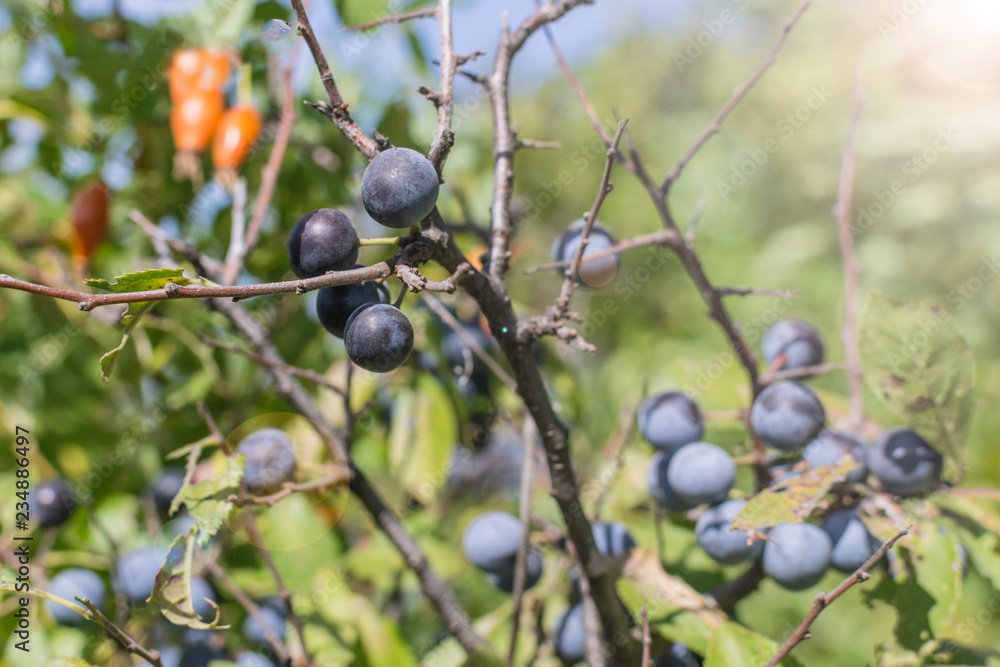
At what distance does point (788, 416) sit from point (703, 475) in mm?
175

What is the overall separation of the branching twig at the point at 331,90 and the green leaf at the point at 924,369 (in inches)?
36.2

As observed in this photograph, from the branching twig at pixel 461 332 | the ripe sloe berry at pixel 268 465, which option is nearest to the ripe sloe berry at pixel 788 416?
the branching twig at pixel 461 332

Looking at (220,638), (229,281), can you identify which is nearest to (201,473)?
(220,638)

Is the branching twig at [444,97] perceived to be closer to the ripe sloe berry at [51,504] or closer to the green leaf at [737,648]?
the green leaf at [737,648]

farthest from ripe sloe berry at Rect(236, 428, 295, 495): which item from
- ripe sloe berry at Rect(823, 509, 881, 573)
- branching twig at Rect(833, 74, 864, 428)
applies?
branching twig at Rect(833, 74, 864, 428)

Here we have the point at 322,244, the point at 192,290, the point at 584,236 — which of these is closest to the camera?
the point at 192,290

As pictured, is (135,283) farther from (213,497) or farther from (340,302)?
(213,497)

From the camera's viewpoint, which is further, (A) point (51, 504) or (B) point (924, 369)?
(A) point (51, 504)

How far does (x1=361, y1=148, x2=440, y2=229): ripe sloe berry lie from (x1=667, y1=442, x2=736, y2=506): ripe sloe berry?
73 centimetres

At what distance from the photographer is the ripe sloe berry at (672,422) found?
4.17ft

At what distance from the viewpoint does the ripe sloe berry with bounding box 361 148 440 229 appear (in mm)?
675

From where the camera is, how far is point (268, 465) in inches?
49.4

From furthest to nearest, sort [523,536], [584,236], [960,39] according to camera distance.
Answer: [960,39]
[523,536]
[584,236]

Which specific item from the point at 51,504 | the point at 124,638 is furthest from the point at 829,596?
the point at 51,504
